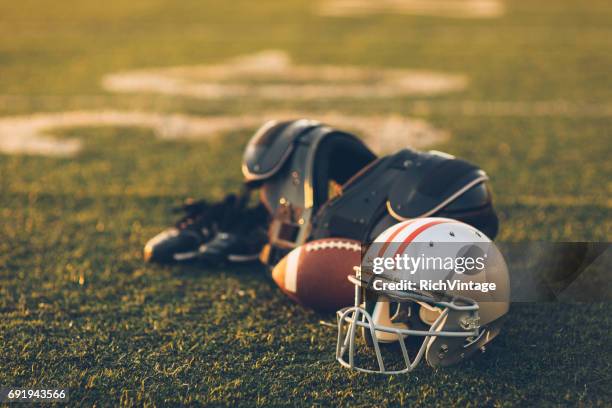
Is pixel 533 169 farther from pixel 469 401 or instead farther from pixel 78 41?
pixel 78 41

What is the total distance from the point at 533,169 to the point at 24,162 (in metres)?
3.34

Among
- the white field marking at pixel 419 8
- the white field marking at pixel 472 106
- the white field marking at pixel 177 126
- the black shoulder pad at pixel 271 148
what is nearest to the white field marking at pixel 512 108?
the white field marking at pixel 472 106

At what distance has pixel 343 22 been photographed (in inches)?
481

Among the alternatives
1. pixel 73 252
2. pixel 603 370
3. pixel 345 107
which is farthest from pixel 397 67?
pixel 603 370

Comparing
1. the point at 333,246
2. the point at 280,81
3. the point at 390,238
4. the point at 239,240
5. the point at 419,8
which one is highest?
the point at 390,238

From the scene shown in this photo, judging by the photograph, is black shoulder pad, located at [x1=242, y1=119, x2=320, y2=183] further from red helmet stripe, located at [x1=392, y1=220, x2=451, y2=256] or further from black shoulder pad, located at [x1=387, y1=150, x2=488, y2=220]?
red helmet stripe, located at [x1=392, y1=220, x2=451, y2=256]

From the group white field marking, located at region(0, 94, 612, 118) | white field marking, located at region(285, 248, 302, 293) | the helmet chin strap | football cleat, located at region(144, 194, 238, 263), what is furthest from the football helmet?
white field marking, located at region(0, 94, 612, 118)

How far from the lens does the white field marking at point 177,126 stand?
5859 millimetres

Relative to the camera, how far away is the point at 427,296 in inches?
102

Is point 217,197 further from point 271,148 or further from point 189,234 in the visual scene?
point 271,148

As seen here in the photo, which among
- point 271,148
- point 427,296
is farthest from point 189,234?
point 427,296

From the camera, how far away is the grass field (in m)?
2.66

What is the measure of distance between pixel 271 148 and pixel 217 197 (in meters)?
1.20

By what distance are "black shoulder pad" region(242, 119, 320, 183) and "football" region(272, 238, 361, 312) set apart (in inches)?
22.0
